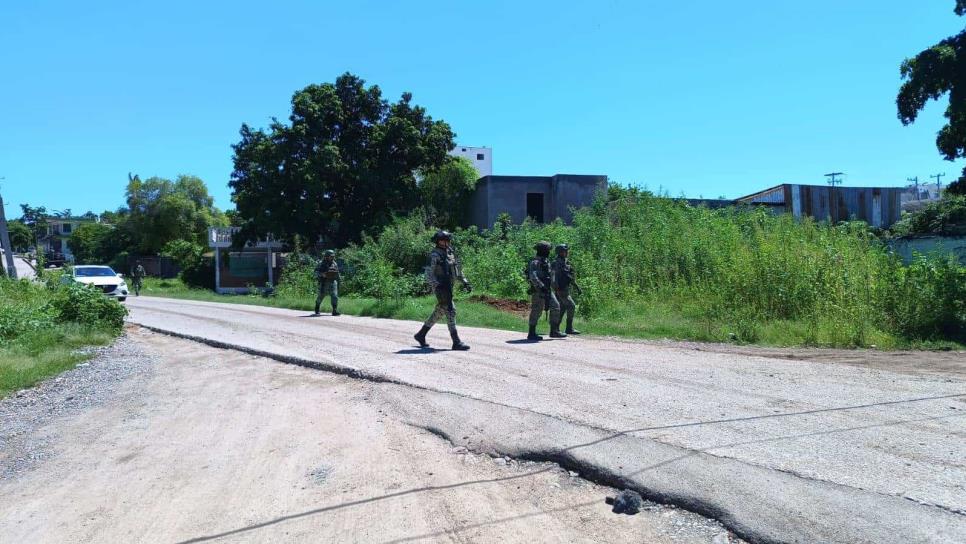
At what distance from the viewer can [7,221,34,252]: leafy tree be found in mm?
90500

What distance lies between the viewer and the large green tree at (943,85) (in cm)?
1766

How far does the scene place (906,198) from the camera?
6656 cm

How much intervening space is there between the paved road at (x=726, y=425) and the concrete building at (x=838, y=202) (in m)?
26.0

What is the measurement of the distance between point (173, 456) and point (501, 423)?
9.64ft

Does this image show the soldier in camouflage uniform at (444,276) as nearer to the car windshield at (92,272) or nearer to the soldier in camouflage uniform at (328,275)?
the soldier in camouflage uniform at (328,275)

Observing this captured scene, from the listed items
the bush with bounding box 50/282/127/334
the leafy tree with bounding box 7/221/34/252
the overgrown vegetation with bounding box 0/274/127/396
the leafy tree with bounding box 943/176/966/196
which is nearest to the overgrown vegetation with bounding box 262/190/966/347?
the leafy tree with bounding box 943/176/966/196

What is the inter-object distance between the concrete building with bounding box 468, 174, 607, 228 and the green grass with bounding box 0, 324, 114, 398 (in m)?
23.3

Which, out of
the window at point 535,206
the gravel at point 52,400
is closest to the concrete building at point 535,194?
the window at point 535,206

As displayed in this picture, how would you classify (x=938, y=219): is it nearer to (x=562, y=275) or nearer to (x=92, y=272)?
(x=562, y=275)

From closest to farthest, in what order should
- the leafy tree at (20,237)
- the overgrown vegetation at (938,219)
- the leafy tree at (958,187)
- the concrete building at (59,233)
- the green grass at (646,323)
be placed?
the green grass at (646,323) → the leafy tree at (958,187) → the overgrown vegetation at (938,219) → the leafy tree at (20,237) → the concrete building at (59,233)

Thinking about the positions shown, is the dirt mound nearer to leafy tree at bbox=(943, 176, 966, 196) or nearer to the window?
leafy tree at bbox=(943, 176, 966, 196)

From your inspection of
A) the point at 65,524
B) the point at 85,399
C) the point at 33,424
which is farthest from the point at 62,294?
the point at 65,524

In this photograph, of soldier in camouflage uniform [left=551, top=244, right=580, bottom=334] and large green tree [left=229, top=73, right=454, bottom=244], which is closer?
soldier in camouflage uniform [left=551, top=244, right=580, bottom=334]

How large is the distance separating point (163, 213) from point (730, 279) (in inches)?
2135
